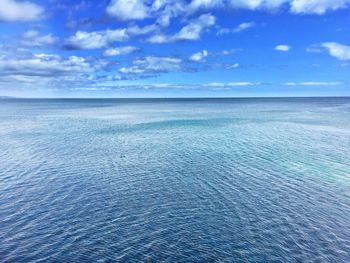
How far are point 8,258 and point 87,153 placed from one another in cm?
2587

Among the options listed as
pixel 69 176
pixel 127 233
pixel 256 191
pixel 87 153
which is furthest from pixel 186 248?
pixel 87 153

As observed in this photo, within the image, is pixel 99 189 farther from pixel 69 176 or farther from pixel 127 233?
pixel 127 233

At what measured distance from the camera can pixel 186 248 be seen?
655 inches

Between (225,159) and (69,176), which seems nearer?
(69,176)

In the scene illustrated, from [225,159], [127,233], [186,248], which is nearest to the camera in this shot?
[186,248]

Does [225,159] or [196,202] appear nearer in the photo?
[196,202]

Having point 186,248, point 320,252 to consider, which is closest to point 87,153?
point 186,248

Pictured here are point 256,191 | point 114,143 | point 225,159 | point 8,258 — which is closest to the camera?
point 8,258

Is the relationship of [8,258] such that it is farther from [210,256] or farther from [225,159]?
[225,159]

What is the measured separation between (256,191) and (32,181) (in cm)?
1871

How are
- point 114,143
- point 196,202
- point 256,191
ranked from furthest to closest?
point 114,143, point 256,191, point 196,202

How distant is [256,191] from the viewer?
25328mm

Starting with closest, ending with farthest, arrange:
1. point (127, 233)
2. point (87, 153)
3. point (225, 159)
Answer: point (127, 233) < point (225, 159) < point (87, 153)

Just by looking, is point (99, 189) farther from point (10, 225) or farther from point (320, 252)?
point (320, 252)
